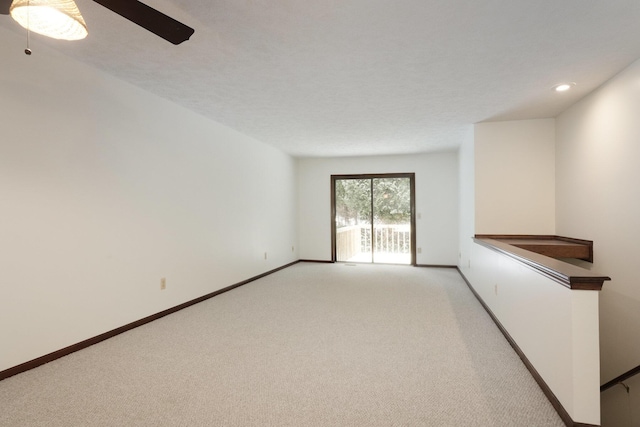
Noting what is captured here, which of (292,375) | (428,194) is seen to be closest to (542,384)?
(292,375)

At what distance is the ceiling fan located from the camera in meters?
1.28

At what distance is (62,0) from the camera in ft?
A: 3.66

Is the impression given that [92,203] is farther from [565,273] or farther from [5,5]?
[565,273]

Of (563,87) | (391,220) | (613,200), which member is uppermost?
(563,87)

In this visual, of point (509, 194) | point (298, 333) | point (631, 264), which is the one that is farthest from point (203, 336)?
point (509, 194)

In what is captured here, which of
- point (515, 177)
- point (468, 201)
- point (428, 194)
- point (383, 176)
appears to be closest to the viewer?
point (515, 177)

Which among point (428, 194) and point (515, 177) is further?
point (428, 194)

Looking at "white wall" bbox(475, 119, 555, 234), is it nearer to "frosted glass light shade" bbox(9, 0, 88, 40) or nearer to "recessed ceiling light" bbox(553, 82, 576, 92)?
"recessed ceiling light" bbox(553, 82, 576, 92)

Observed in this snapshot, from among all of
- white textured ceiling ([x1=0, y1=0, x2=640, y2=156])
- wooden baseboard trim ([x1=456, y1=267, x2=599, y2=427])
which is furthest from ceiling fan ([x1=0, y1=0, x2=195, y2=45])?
wooden baseboard trim ([x1=456, y1=267, x2=599, y2=427])

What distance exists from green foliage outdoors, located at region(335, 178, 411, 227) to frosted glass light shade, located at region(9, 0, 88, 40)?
571 centimetres

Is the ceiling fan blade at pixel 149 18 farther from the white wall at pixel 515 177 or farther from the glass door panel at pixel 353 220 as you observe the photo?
the glass door panel at pixel 353 220

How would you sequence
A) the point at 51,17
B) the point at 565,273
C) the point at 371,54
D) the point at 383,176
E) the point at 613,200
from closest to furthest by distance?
the point at 51,17, the point at 565,273, the point at 371,54, the point at 613,200, the point at 383,176

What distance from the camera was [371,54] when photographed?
2295mm

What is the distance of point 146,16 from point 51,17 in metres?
0.34
